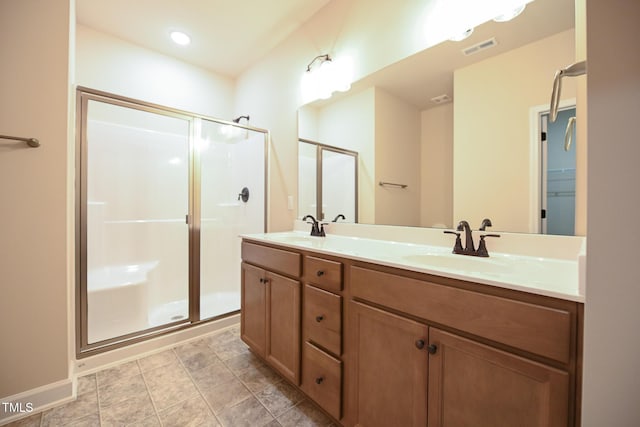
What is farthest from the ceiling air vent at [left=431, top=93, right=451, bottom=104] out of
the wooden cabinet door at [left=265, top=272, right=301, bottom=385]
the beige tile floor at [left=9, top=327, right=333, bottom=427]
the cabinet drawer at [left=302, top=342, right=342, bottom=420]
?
the beige tile floor at [left=9, top=327, right=333, bottom=427]

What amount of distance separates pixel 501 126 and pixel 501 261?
0.61m

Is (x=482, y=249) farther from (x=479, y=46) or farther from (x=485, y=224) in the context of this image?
(x=479, y=46)

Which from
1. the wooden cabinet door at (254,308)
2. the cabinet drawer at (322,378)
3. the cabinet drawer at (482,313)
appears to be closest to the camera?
the cabinet drawer at (482,313)

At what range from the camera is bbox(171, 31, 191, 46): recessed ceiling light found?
2207 millimetres

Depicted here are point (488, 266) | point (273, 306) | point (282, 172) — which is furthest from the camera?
point (282, 172)

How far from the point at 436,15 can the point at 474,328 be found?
4.83 ft

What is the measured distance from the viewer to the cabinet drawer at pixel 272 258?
4.44 ft

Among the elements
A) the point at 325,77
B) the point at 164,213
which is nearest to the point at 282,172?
the point at 325,77

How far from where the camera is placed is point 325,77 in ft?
6.19

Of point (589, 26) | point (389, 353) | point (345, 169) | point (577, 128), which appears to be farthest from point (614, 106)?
point (345, 169)

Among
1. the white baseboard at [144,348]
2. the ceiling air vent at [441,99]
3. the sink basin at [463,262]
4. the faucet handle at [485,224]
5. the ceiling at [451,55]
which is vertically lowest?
the white baseboard at [144,348]

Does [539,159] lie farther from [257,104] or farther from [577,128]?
[257,104]

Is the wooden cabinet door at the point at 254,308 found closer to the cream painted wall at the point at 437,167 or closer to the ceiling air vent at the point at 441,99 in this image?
the cream painted wall at the point at 437,167

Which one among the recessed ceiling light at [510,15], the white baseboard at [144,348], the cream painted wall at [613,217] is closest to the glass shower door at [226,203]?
the white baseboard at [144,348]
